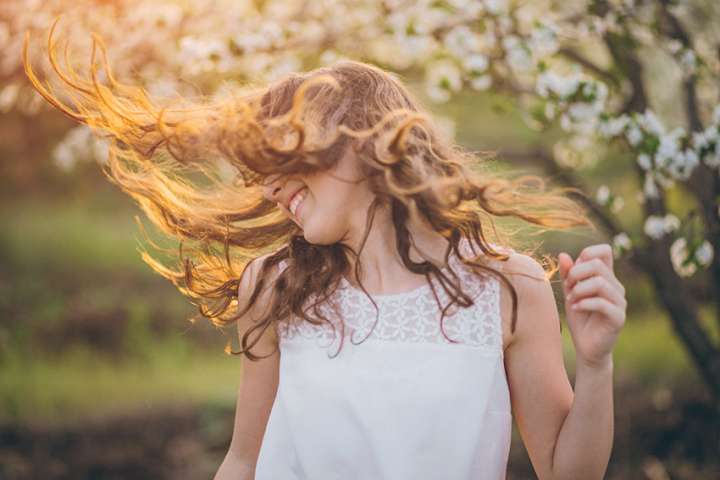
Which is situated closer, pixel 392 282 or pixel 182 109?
pixel 392 282

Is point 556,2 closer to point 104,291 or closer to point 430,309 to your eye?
point 430,309

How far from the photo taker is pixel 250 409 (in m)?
1.74

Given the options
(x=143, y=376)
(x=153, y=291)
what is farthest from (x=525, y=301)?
(x=153, y=291)

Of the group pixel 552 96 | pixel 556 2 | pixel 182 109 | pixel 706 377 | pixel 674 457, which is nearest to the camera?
pixel 182 109

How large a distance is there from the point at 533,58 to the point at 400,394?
5.52ft

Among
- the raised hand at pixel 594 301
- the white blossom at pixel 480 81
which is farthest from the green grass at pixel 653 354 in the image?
the raised hand at pixel 594 301

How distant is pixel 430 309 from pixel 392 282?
3.8 inches

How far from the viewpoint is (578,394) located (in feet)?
4.83

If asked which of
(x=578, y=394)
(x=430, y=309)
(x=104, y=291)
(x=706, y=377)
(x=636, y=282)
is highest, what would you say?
(x=430, y=309)

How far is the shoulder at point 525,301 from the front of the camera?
1.57m

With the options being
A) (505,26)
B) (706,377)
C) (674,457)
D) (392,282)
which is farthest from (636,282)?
(392,282)

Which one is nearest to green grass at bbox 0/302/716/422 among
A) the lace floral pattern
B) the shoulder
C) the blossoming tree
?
the blossoming tree

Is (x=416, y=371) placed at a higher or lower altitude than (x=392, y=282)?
lower

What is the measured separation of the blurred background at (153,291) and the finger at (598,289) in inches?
35.6
